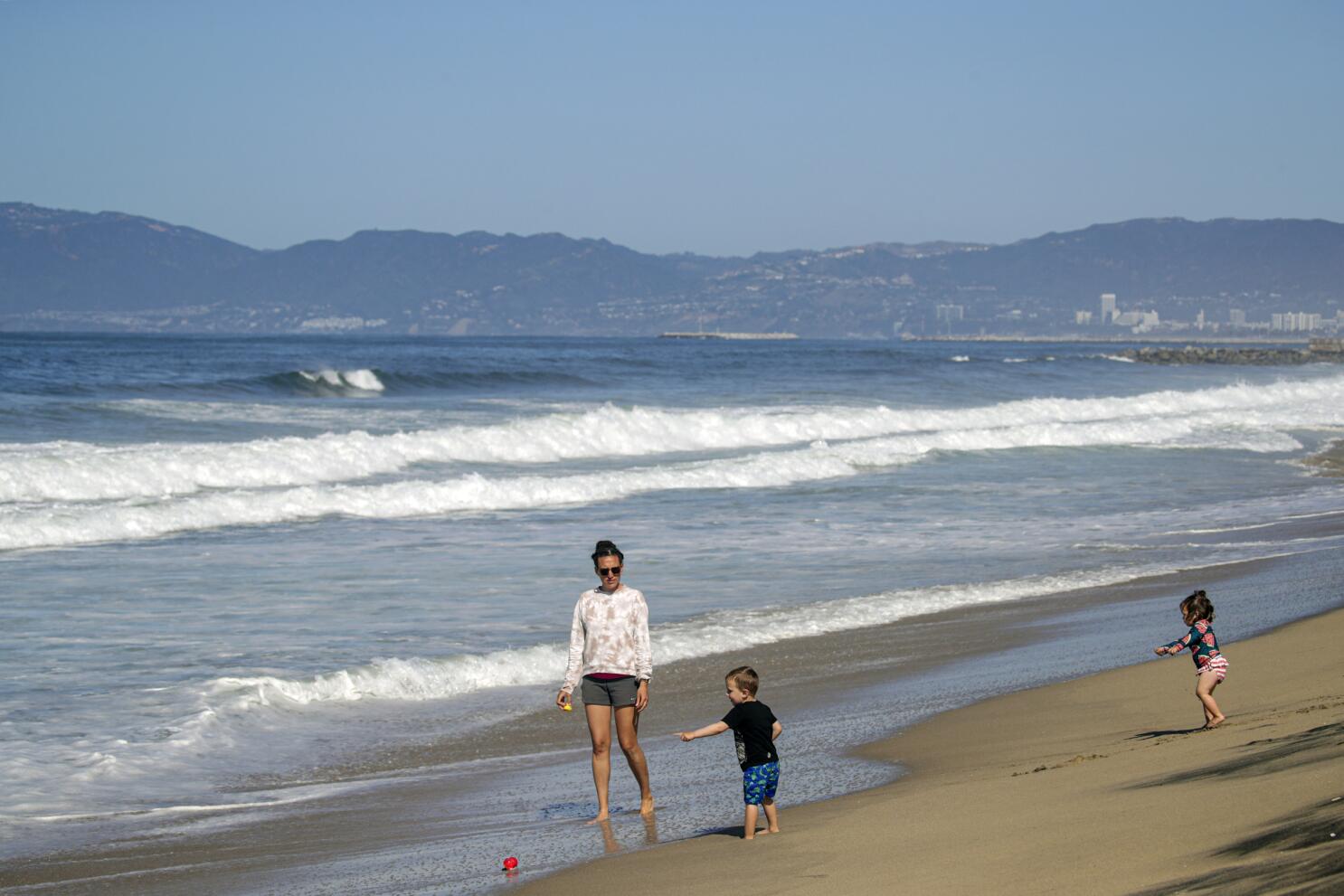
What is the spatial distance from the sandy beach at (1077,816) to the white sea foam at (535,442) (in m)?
16.5

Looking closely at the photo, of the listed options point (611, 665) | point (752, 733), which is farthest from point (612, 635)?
point (752, 733)

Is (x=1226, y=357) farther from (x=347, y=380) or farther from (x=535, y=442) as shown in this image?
(x=535, y=442)

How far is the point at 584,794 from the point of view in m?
7.63

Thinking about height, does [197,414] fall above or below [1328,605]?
above

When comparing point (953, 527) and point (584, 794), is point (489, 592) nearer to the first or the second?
point (584, 794)

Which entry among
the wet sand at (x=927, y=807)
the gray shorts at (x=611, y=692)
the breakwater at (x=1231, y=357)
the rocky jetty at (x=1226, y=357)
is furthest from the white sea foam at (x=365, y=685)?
the rocky jetty at (x=1226, y=357)

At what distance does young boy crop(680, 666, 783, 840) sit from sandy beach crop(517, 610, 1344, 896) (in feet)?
0.45

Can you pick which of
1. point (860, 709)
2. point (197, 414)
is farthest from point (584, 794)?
point (197, 414)

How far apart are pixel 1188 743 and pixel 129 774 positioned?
18.8ft

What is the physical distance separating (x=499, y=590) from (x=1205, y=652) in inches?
296

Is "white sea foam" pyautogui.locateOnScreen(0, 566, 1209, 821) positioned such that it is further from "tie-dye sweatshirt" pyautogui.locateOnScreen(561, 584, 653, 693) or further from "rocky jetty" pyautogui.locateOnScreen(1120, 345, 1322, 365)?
"rocky jetty" pyautogui.locateOnScreen(1120, 345, 1322, 365)

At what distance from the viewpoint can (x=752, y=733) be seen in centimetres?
645

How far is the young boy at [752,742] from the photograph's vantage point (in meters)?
6.36

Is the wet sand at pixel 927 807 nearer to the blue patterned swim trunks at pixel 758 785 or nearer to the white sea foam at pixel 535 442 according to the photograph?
the blue patterned swim trunks at pixel 758 785
